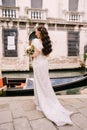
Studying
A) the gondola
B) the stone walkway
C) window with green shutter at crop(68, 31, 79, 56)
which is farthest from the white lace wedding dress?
window with green shutter at crop(68, 31, 79, 56)

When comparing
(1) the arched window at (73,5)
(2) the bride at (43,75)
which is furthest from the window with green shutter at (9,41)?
(2) the bride at (43,75)

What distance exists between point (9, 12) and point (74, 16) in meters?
4.51

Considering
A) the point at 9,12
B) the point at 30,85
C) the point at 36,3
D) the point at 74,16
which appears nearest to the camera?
the point at 30,85

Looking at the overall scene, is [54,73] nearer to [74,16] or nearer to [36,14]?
[36,14]

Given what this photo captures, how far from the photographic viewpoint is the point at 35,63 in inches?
125

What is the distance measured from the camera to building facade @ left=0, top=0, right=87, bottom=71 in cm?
1166

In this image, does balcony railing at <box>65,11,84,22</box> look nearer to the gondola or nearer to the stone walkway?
the gondola

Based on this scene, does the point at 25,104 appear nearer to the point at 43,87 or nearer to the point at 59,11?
the point at 43,87

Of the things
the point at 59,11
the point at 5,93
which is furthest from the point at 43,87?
the point at 59,11

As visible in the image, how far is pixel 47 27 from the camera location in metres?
12.2

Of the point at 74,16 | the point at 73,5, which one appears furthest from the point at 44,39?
the point at 73,5

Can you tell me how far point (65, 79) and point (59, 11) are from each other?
7362mm

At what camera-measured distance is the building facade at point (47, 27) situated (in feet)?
38.2

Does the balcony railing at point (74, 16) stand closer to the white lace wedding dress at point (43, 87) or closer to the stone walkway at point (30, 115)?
the stone walkway at point (30, 115)
